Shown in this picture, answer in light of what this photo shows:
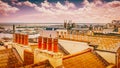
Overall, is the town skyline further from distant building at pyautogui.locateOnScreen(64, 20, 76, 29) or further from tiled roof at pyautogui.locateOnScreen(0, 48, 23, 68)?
tiled roof at pyautogui.locateOnScreen(0, 48, 23, 68)

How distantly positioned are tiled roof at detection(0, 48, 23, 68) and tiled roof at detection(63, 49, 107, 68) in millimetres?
1582

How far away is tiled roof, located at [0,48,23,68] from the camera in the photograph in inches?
197

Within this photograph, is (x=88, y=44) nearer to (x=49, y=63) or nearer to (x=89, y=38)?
(x=89, y=38)

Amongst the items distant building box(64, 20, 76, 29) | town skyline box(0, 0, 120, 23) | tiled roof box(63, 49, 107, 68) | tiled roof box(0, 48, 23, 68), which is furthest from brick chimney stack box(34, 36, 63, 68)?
distant building box(64, 20, 76, 29)

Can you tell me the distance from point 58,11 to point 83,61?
3.61 metres

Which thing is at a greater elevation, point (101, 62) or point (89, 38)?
point (89, 38)

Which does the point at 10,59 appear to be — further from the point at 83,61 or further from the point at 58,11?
the point at 58,11

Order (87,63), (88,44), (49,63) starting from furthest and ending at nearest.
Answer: (88,44)
(87,63)
(49,63)

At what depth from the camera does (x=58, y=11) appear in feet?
27.0

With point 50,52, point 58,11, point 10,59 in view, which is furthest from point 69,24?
point 50,52

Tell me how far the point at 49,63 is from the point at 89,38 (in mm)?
3247

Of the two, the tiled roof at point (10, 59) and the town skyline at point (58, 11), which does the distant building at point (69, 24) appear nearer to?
the town skyline at point (58, 11)

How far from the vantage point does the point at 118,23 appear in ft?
26.0

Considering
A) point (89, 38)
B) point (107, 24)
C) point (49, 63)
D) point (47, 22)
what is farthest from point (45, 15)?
point (49, 63)
